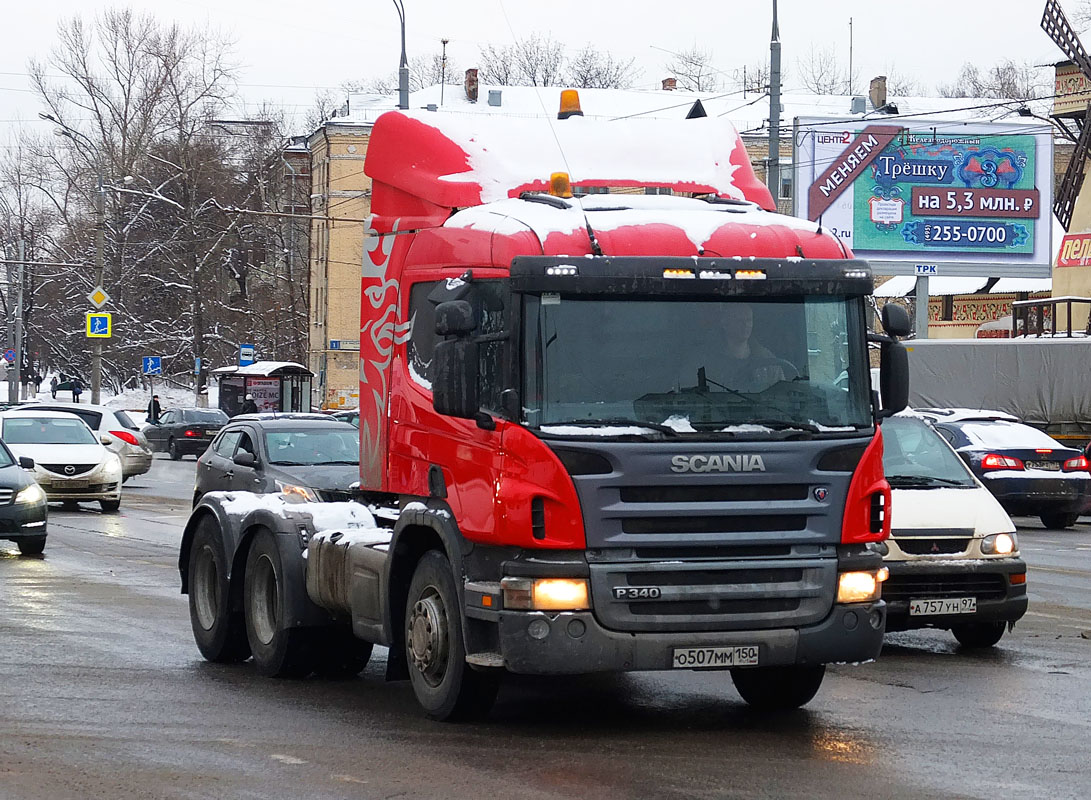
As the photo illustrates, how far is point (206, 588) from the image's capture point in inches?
451

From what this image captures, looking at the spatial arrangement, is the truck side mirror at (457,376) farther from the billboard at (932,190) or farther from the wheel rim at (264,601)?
the billboard at (932,190)

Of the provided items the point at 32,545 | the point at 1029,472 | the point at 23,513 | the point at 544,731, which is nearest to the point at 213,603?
the point at 544,731

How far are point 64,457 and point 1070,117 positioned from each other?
37.2 meters

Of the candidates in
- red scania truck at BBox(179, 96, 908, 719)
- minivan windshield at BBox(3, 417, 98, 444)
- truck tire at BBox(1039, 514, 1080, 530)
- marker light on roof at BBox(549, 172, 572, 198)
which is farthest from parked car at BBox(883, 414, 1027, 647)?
minivan windshield at BBox(3, 417, 98, 444)

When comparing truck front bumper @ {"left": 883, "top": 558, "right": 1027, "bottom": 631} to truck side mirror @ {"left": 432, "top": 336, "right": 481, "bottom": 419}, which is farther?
truck front bumper @ {"left": 883, "top": 558, "right": 1027, "bottom": 631}

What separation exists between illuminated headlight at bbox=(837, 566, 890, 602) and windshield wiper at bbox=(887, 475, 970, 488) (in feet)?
12.7

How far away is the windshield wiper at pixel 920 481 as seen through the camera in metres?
12.2

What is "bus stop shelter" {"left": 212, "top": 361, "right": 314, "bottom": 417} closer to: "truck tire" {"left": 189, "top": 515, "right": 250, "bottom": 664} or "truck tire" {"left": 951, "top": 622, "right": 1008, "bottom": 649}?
"truck tire" {"left": 189, "top": 515, "right": 250, "bottom": 664}

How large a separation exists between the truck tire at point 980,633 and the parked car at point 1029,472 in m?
12.8

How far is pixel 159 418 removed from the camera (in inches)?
2213

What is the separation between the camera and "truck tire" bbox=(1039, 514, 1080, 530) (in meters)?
25.4

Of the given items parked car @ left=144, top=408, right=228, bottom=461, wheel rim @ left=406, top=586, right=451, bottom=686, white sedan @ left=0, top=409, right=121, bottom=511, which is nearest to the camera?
wheel rim @ left=406, top=586, right=451, bottom=686

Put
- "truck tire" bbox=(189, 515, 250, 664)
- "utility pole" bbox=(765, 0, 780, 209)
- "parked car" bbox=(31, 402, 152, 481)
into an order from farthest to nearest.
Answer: "parked car" bbox=(31, 402, 152, 481)
"utility pole" bbox=(765, 0, 780, 209)
"truck tire" bbox=(189, 515, 250, 664)

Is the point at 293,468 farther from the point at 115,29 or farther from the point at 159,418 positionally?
the point at 115,29
